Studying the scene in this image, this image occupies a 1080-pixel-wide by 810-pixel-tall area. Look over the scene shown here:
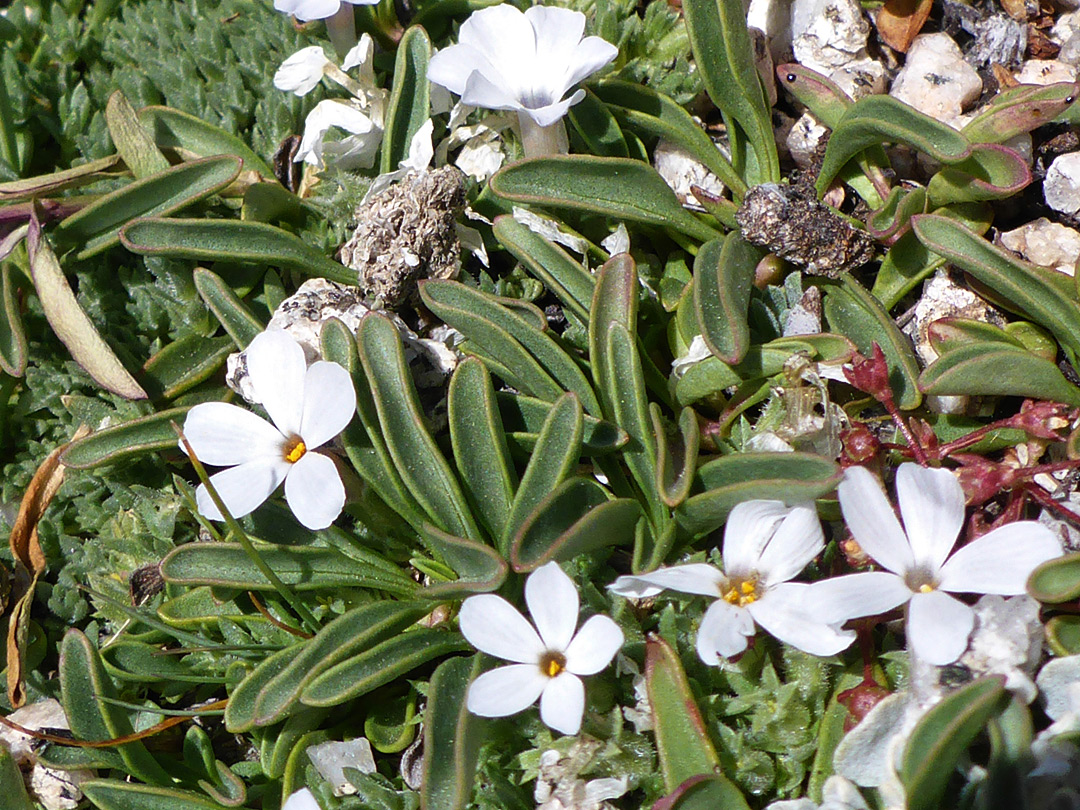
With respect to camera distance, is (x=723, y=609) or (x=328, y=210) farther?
(x=328, y=210)

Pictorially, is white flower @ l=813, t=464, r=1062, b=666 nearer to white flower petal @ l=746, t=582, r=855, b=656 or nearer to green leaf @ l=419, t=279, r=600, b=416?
white flower petal @ l=746, t=582, r=855, b=656

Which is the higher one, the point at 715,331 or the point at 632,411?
the point at 715,331

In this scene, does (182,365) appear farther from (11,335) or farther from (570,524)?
(570,524)

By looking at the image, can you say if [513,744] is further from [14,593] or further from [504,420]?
[14,593]

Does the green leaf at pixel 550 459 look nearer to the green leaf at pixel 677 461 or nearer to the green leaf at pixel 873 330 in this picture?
the green leaf at pixel 677 461

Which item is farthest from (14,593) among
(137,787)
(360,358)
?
(360,358)

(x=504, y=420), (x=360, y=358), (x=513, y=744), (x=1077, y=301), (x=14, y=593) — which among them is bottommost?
(x=14, y=593)
